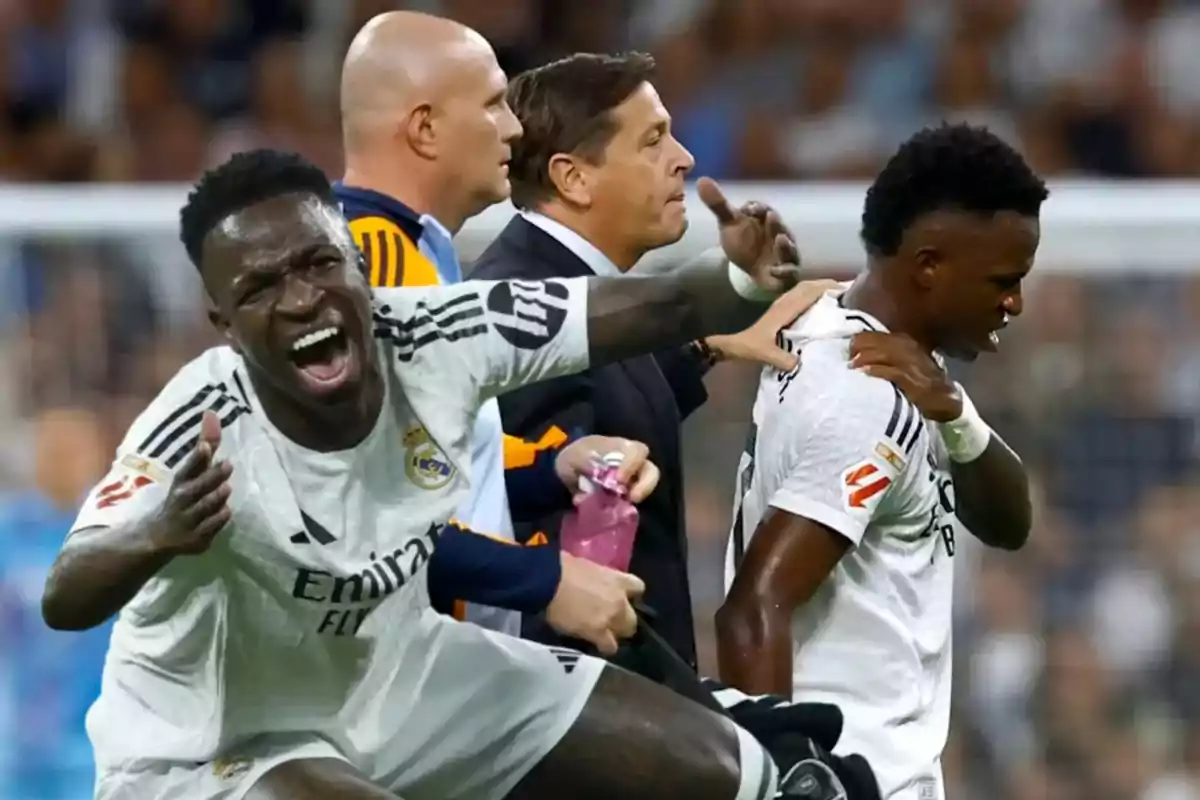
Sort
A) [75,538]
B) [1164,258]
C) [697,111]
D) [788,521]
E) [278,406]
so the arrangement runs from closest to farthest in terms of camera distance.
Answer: [75,538] → [278,406] → [788,521] → [1164,258] → [697,111]

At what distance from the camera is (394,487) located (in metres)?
2.64

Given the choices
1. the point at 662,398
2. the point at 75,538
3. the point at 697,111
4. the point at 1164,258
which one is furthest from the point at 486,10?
the point at 75,538

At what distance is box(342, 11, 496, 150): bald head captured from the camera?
3.14 metres

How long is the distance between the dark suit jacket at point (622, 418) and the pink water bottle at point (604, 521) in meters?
0.19

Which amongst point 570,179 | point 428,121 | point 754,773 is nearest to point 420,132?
point 428,121

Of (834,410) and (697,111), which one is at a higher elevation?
(697,111)

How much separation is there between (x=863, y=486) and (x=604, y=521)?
A: 0.33 meters

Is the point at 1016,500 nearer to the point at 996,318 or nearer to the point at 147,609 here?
the point at 996,318

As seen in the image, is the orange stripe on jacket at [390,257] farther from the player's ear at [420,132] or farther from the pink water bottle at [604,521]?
the pink water bottle at [604,521]

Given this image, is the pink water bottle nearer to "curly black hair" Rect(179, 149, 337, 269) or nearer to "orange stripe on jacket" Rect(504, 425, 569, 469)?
"orange stripe on jacket" Rect(504, 425, 569, 469)

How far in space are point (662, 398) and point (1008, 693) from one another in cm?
144

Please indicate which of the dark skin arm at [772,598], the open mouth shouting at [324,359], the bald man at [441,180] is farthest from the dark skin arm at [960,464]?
the open mouth shouting at [324,359]

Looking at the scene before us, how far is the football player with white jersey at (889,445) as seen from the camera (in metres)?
2.83

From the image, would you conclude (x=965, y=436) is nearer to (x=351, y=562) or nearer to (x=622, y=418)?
(x=622, y=418)
